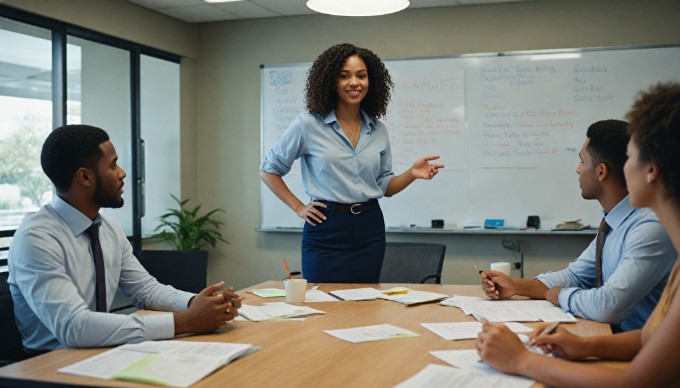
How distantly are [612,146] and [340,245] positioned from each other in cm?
126

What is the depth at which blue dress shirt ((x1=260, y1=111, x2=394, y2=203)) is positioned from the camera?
3.18 m

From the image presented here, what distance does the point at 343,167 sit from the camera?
3.18 metres

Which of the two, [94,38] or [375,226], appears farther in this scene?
[94,38]

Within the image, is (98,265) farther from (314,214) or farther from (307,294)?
(314,214)

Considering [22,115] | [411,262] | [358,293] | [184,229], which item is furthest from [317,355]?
[184,229]

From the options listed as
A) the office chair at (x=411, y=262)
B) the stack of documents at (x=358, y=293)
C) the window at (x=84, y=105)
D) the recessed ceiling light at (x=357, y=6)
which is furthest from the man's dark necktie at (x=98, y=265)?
the window at (x=84, y=105)

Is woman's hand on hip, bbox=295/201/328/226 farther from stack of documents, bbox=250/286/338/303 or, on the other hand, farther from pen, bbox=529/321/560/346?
pen, bbox=529/321/560/346

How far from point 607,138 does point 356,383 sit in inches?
47.4

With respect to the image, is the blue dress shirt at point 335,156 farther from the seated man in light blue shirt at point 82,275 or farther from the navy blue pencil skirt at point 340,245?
the seated man in light blue shirt at point 82,275

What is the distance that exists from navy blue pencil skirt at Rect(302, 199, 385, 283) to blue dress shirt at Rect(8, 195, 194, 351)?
868 mm

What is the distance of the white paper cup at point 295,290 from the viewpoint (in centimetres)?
251

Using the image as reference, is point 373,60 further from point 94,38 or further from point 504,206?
point 94,38

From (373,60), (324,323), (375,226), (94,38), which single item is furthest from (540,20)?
(324,323)

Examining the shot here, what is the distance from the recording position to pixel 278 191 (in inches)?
133
